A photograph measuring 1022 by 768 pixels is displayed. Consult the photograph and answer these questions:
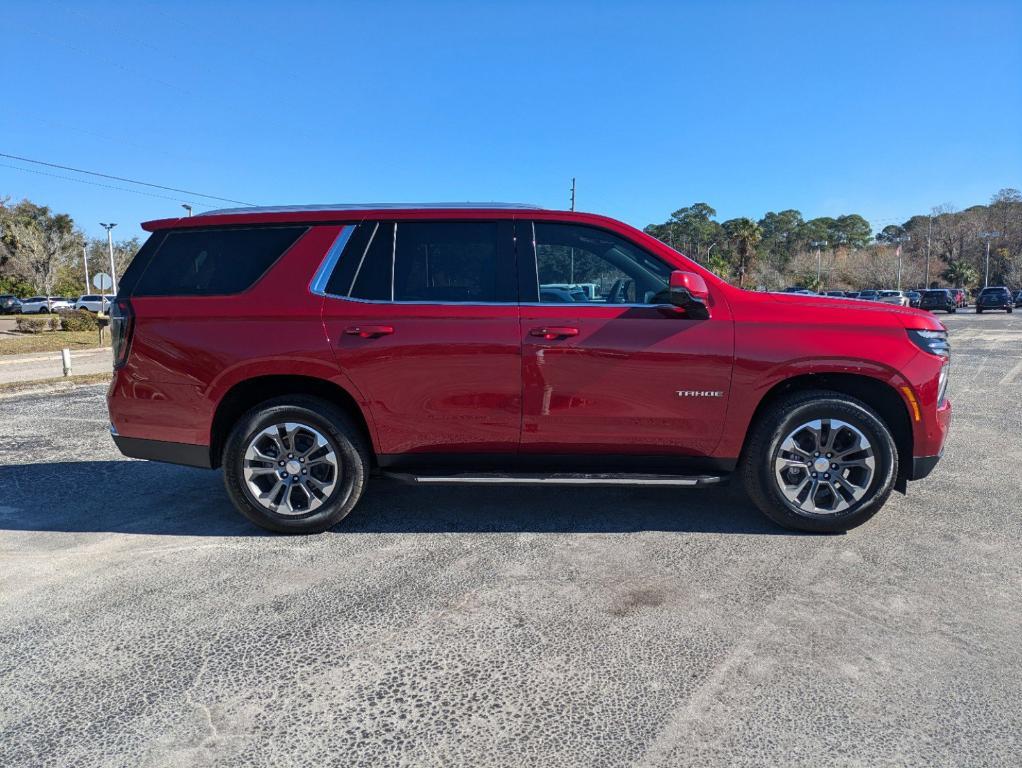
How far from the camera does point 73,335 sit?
80.6 feet

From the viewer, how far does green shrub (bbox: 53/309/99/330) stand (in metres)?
26.1

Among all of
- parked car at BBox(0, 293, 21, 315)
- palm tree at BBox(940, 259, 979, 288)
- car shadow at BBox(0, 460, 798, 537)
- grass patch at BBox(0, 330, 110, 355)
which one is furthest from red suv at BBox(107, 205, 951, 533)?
palm tree at BBox(940, 259, 979, 288)

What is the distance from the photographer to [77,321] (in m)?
26.3

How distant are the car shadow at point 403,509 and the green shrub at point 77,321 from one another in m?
25.4

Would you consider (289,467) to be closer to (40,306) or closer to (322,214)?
(322,214)

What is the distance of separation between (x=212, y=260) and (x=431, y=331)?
144 centimetres

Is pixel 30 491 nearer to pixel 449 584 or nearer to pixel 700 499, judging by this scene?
pixel 449 584

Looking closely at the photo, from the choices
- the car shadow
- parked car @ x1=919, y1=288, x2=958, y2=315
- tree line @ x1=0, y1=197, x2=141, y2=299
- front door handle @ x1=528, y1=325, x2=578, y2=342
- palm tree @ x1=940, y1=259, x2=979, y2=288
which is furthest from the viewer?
palm tree @ x1=940, y1=259, x2=979, y2=288

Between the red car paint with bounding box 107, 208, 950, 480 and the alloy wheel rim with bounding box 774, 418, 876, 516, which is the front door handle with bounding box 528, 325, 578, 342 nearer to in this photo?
the red car paint with bounding box 107, 208, 950, 480

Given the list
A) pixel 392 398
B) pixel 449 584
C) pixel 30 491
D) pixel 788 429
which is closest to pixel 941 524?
pixel 788 429

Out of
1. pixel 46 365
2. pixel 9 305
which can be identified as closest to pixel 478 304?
pixel 46 365

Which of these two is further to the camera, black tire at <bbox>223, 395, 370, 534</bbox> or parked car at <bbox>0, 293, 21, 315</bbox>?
parked car at <bbox>0, 293, 21, 315</bbox>

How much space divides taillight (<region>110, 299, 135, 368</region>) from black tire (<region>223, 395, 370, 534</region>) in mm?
817

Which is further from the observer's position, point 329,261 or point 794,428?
point 329,261
